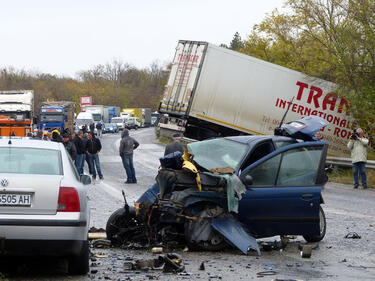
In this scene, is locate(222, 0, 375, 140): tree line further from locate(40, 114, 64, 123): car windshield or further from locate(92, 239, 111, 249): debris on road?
locate(40, 114, 64, 123): car windshield

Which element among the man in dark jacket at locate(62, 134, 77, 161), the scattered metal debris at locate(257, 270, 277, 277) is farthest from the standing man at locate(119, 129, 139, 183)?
the scattered metal debris at locate(257, 270, 277, 277)

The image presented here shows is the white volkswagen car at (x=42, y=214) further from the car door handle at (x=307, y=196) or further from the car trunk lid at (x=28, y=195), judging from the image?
the car door handle at (x=307, y=196)

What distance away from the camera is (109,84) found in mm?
137625

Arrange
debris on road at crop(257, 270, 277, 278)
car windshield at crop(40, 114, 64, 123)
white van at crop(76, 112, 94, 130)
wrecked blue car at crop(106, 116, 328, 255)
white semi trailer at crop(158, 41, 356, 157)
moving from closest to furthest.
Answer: debris on road at crop(257, 270, 277, 278) < wrecked blue car at crop(106, 116, 328, 255) < white semi trailer at crop(158, 41, 356, 157) < car windshield at crop(40, 114, 64, 123) < white van at crop(76, 112, 94, 130)

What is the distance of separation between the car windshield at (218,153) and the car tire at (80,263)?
2428 mm

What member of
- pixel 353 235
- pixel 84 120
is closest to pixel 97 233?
pixel 353 235

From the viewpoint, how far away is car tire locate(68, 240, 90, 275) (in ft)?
20.7

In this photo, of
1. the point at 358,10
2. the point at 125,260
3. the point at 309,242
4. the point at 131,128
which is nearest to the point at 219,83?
the point at 358,10

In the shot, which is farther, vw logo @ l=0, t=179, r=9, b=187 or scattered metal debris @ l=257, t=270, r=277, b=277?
scattered metal debris @ l=257, t=270, r=277, b=277

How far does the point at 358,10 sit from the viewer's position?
23.5 meters

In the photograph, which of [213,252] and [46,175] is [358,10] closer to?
[213,252]

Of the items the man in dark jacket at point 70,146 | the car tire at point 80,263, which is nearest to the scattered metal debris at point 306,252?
the car tire at point 80,263

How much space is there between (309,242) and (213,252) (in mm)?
1746

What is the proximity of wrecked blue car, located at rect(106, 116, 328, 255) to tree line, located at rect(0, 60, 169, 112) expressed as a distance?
107352 mm
